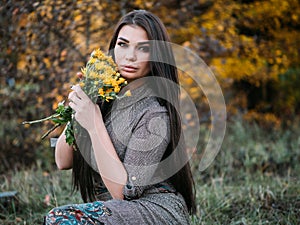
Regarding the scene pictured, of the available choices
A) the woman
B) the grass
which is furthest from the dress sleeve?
the grass

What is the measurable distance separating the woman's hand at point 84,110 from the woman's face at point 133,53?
252mm

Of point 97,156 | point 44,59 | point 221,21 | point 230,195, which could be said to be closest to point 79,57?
point 44,59

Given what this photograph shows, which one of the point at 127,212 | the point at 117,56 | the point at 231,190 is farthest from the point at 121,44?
the point at 231,190

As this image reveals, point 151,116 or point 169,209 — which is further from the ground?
point 151,116

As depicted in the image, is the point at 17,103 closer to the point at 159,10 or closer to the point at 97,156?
the point at 159,10

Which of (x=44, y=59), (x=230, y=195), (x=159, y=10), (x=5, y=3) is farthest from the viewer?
(x=159, y=10)

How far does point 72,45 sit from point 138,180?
274 centimetres

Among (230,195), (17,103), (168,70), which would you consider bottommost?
(230,195)

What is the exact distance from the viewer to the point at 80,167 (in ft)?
7.61

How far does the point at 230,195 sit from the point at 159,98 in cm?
159

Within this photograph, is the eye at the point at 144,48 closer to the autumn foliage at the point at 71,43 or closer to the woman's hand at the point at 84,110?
the woman's hand at the point at 84,110

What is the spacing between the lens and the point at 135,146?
6.50 feet

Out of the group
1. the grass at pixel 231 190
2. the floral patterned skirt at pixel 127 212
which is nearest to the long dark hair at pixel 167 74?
the floral patterned skirt at pixel 127 212

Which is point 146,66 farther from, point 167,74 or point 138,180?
point 138,180
